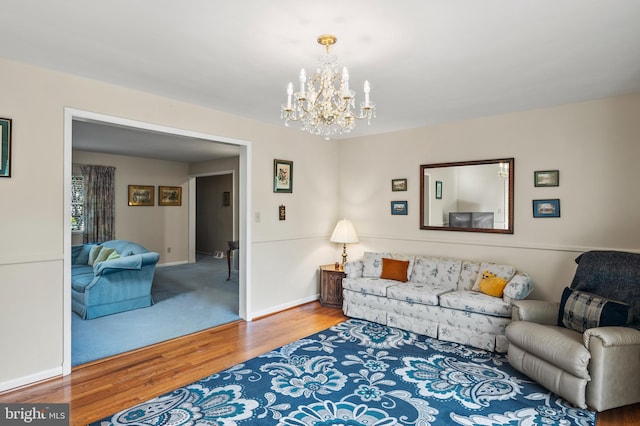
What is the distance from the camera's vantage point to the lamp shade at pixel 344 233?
17.3ft

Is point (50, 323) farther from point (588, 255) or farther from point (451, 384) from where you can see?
point (588, 255)

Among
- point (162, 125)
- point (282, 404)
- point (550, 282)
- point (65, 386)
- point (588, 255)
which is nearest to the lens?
point (282, 404)

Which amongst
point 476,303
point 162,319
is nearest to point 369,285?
point 476,303

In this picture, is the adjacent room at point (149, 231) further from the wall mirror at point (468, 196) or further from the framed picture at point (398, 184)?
the wall mirror at point (468, 196)

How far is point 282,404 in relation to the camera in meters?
2.61

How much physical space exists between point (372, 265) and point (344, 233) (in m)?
0.66

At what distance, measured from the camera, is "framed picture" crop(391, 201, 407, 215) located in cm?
511

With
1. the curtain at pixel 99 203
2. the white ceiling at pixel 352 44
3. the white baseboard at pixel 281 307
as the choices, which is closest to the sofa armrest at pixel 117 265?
the white baseboard at pixel 281 307

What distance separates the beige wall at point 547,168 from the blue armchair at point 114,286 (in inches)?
135

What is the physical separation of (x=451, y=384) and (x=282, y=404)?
1.34 metres

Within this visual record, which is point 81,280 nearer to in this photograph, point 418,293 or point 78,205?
point 78,205

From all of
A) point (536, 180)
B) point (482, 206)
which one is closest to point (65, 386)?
point (482, 206)

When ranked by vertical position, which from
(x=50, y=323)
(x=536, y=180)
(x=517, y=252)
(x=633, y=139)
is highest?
(x=633, y=139)

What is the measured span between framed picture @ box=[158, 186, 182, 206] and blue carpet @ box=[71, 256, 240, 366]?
2368 mm
